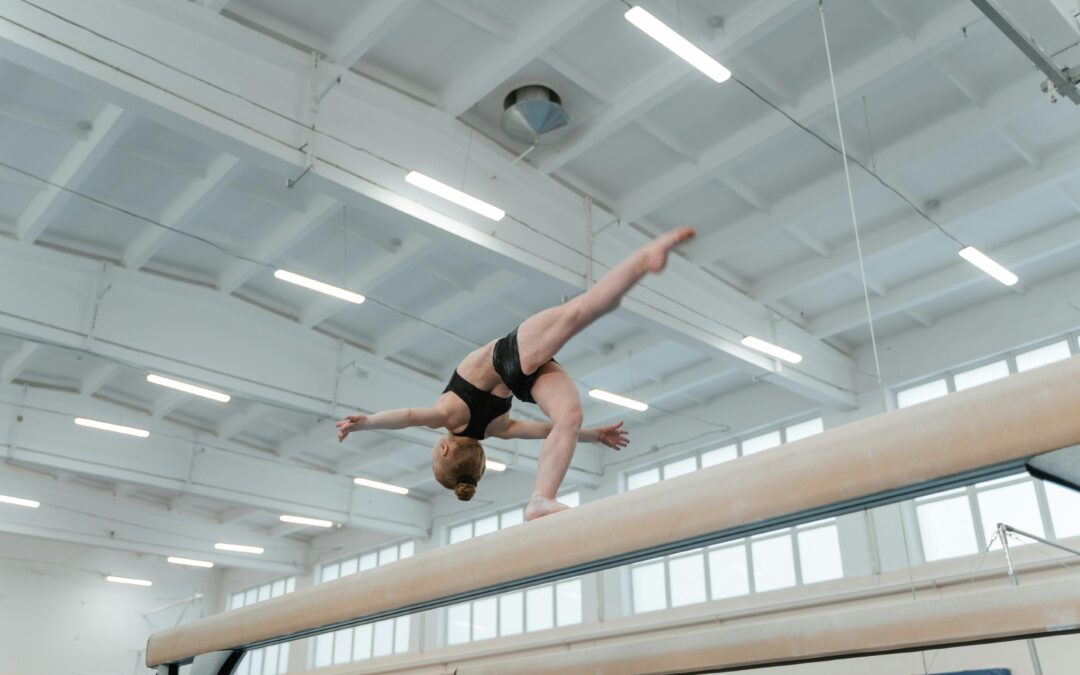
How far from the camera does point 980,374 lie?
38.5 feet

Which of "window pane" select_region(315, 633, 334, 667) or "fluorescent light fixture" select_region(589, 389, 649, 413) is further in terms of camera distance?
"window pane" select_region(315, 633, 334, 667)

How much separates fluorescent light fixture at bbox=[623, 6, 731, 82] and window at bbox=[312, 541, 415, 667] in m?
13.2

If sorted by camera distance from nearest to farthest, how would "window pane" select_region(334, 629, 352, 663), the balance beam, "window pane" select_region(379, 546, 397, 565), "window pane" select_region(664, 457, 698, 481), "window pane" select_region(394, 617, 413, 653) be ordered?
the balance beam → "window pane" select_region(664, 457, 698, 481) → "window pane" select_region(394, 617, 413, 653) → "window pane" select_region(379, 546, 397, 565) → "window pane" select_region(334, 629, 352, 663)

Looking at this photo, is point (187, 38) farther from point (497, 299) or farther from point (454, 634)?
point (454, 634)

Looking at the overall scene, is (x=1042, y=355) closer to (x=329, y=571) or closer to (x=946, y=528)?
(x=946, y=528)

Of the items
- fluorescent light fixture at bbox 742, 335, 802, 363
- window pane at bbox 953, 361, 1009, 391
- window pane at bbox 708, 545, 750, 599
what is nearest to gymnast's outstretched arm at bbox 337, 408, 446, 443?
fluorescent light fixture at bbox 742, 335, 802, 363

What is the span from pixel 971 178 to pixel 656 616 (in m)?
7.51

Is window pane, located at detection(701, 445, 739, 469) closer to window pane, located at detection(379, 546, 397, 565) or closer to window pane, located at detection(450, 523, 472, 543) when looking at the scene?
window pane, located at detection(450, 523, 472, 543)

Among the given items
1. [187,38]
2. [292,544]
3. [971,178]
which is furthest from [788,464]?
[292,544]

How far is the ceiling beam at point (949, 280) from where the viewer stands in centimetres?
1040

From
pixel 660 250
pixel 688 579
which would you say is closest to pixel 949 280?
pixel 688 579

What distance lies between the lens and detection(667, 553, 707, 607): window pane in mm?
13422

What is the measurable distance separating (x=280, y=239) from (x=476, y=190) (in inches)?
116

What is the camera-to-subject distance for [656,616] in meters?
13.5
